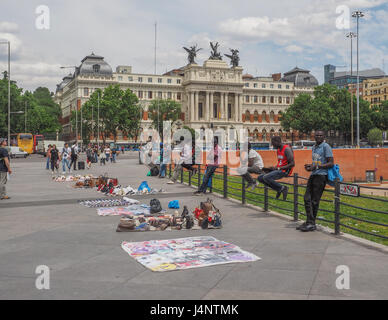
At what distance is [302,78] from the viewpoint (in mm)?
121750

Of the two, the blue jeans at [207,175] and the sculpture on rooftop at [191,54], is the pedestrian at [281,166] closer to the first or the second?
the blue jeans at [207,175]

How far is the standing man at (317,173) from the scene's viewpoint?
332 inches

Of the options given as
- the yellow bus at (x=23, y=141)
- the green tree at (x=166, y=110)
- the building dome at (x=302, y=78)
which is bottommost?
the yellow bus at (x=23, y=141)

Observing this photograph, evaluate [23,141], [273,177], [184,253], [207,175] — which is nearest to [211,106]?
[23,141]

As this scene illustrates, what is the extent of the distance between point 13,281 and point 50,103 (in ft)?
417

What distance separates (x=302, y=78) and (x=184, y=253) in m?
121

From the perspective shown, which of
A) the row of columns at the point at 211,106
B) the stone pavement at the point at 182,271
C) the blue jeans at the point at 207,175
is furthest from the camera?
the row of columns at the point at 211,106

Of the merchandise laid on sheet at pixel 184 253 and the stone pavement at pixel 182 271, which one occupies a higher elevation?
the merchandise laid on sheet at pixel 184 253

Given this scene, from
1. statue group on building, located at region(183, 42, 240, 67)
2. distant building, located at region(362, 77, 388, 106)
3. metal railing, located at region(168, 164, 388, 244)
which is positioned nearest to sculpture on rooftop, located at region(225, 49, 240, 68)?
statue group on building, located at region(183, 42, 240, 67)

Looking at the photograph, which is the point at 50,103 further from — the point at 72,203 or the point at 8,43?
the point at 72,203

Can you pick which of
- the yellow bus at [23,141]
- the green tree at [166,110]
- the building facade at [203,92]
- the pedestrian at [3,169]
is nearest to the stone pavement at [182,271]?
the pedestrian at [3,169]

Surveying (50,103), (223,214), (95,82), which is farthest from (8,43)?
(50,103)

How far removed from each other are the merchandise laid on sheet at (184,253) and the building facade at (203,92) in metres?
90.9

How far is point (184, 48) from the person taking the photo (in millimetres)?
100375
